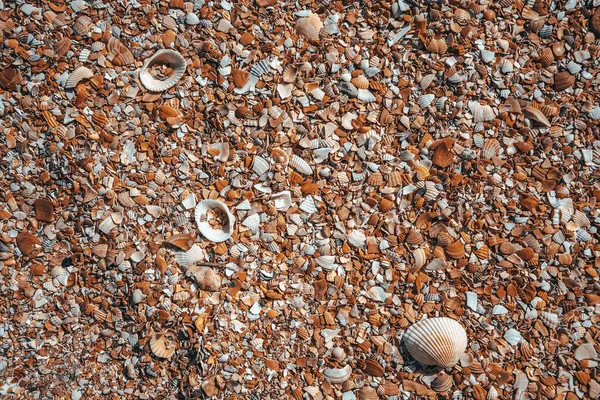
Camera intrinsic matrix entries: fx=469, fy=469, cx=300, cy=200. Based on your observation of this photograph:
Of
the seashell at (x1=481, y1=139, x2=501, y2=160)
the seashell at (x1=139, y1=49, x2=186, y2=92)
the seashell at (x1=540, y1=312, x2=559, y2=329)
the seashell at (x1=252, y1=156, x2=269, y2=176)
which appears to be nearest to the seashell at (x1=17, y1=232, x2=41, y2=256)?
the seashell at (x1=139, y1=49, x2=186, y2=92)

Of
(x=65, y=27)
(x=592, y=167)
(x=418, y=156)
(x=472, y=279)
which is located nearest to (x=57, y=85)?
(x=65, y=27)

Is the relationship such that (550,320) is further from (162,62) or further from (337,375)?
(162,62)

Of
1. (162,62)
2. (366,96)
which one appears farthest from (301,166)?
(162,62)

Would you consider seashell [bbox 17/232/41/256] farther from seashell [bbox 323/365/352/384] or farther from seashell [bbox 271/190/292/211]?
seashell [bbox 323/365/352/384]

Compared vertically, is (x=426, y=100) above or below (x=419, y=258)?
above

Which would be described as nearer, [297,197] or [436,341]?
[436,341]

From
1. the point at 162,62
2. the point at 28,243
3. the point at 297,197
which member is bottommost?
the point at 28,243
